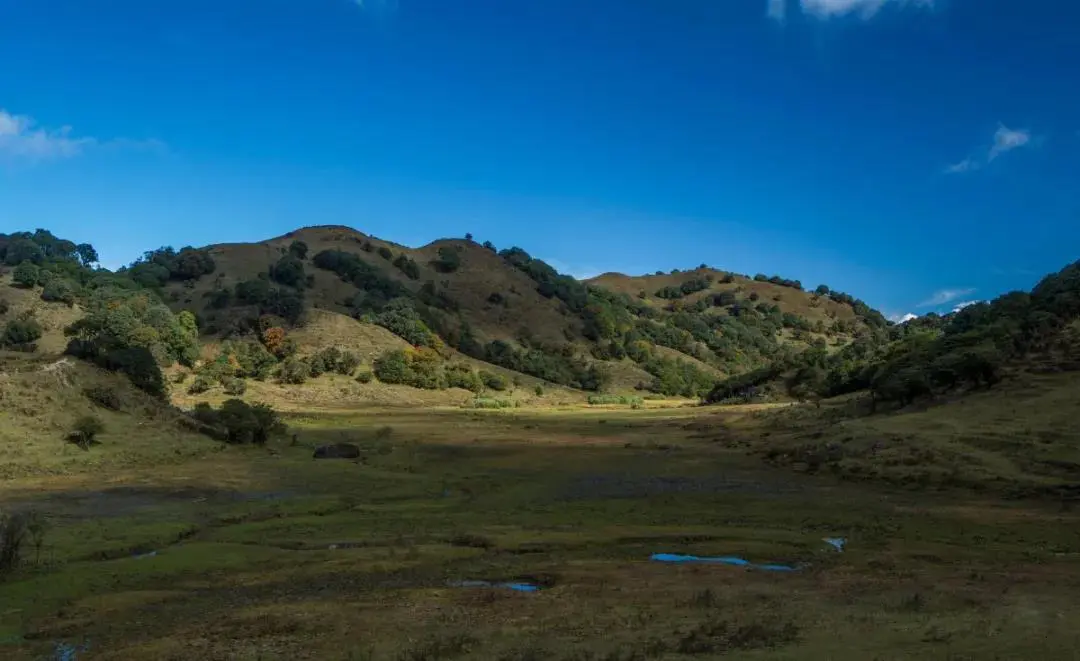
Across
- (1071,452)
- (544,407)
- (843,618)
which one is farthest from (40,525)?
(544,407)

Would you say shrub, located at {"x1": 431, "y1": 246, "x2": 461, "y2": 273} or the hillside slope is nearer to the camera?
the hillside slope

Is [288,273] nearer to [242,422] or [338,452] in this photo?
[242,422]

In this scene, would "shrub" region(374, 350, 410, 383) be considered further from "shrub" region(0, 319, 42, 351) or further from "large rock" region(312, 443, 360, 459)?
"large rock" region(312, 443, 360, 459)

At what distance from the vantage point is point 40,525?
18.8m

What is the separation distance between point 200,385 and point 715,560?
79792 mm

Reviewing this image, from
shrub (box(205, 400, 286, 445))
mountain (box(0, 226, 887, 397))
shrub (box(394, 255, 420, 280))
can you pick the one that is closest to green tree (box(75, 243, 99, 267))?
mountain (box(0, 226, 887, 397))

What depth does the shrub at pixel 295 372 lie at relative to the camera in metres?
95.0

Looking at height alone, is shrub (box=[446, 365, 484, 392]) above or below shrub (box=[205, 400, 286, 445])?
above

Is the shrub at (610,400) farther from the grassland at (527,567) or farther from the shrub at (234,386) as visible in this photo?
the grassland at (527,567)

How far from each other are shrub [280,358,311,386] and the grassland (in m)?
58.6

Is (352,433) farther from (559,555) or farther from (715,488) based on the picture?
(559,555)

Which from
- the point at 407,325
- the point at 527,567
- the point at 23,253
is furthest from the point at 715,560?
the point at 23,253

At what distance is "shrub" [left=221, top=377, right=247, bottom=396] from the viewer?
84.4 meters

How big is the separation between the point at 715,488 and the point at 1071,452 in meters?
14.2
